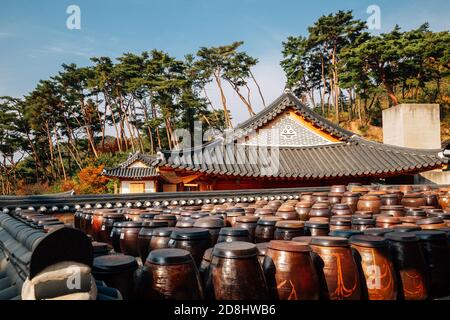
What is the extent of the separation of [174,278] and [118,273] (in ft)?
1.08

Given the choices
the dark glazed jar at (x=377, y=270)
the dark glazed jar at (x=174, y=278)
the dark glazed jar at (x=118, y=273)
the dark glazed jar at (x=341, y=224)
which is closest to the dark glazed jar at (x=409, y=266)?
the dark glazed jar at (x=377, y=270)

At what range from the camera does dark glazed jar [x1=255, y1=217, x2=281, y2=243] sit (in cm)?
323

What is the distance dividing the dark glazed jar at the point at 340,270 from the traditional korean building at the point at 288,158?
6031 mm

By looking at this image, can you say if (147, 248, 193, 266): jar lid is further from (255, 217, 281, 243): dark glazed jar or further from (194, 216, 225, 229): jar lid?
(255, 217, 281, 243): dark glazed jar

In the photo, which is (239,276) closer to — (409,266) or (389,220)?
(409,266)

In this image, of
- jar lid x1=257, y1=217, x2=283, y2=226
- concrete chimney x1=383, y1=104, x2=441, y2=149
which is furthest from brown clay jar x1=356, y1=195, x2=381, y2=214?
concrete chimney x1=383, y1=104, x2=441, y2=149

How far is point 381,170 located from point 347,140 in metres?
2.18

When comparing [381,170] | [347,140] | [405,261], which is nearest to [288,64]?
[347,140]

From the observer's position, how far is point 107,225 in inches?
164

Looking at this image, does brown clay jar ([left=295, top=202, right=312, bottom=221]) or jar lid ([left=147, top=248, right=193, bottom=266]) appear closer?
jar lid ([left=147, top=248, right=193, bottom=266])

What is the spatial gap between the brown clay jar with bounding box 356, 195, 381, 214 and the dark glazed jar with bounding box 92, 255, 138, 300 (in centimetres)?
407

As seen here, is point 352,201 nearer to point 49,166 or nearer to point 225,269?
point 225,269
